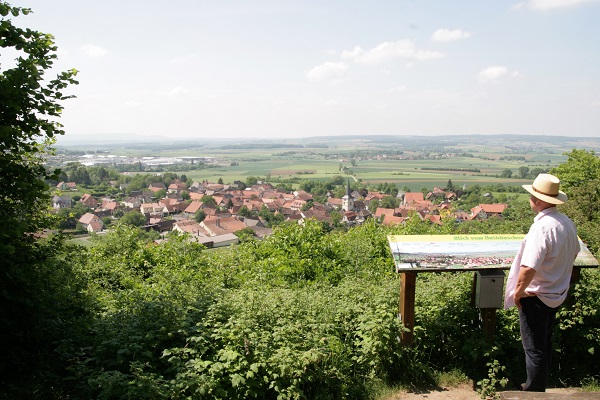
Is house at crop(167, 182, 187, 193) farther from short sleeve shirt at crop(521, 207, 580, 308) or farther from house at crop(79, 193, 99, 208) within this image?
short sleeve shirt at crop(521, 207, 580, 308)

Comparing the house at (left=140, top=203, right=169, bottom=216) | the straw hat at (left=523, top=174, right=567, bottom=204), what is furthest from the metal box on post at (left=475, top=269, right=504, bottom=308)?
Answer: the house at (left=140, top=203, right=169, bottom=216)

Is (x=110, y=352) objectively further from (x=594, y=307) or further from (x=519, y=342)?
(x=594, y=307)

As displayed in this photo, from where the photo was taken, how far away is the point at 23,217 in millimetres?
5848

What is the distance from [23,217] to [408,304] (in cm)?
509

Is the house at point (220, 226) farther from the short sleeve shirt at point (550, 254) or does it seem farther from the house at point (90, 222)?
the short sleeve shirt at point (550, 254)

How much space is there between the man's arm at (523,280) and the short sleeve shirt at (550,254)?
34 mm

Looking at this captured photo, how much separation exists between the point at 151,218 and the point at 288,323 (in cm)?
4298

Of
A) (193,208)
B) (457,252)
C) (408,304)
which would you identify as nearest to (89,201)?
(193,208)

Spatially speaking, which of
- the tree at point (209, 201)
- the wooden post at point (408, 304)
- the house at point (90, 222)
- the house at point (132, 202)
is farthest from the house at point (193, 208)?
the wooden post at point (408, 304)

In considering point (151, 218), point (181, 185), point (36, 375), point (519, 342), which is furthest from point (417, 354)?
point (181, 185)

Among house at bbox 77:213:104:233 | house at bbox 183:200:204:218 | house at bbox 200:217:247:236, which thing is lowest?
house at bbox 183:200:204:218

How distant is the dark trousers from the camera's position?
375 cm

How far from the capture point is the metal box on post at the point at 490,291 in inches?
183

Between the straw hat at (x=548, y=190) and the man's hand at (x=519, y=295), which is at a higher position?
the straw hat at (x=548, y=190)
